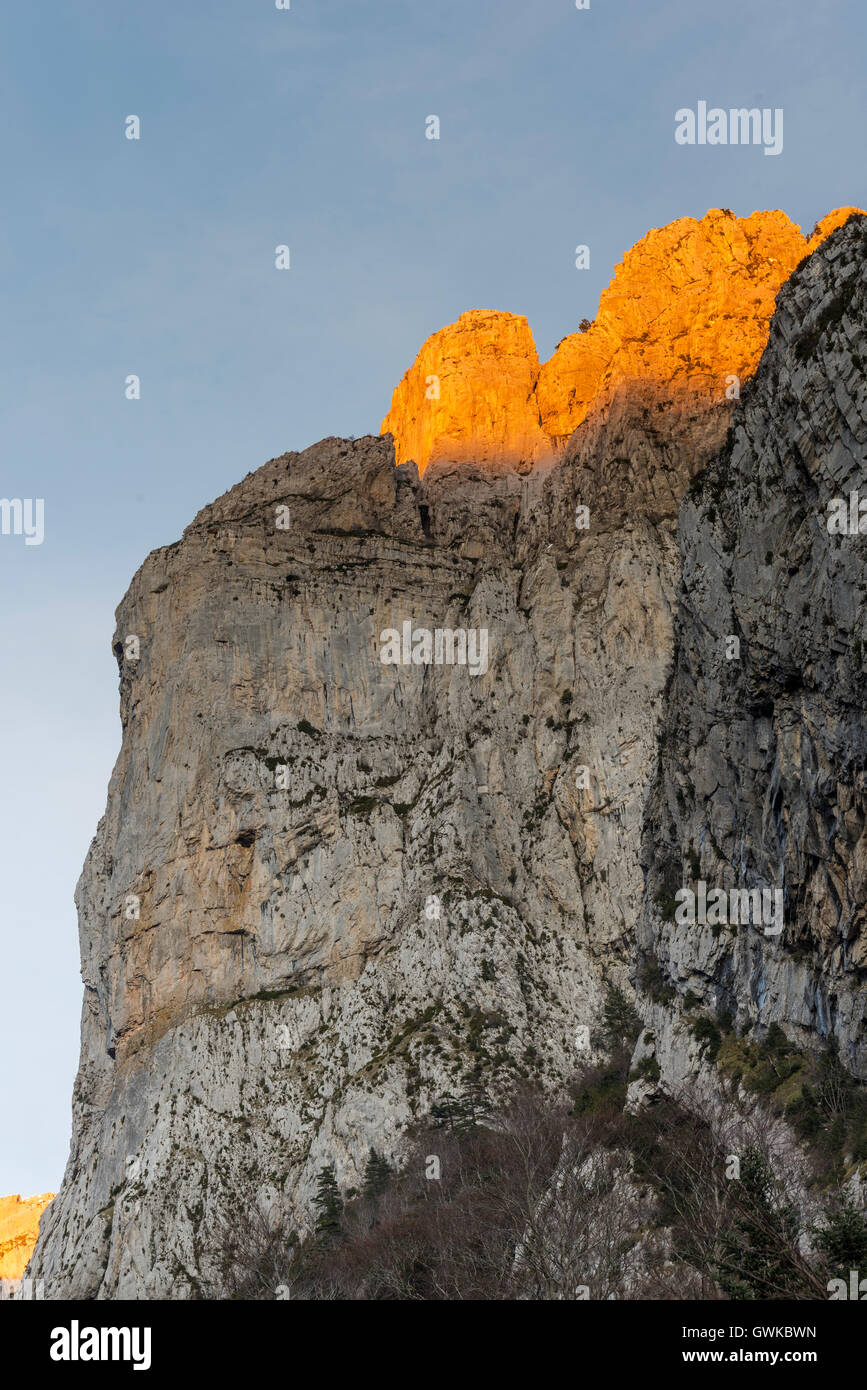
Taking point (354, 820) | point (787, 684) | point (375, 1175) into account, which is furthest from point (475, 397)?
point (787, 684)

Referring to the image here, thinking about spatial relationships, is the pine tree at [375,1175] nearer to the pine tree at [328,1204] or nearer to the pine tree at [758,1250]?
the pine tree at [328,1204]

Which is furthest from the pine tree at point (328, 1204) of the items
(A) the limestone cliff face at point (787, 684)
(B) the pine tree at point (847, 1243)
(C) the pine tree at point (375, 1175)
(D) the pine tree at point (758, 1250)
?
(B) the pine tree at point (847, 1243)

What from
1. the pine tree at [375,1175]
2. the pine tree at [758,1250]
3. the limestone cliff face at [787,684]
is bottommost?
the pine tree at [375,1175]

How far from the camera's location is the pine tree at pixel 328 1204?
79375 millimetres

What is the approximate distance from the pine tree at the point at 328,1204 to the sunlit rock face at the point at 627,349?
2972 inches

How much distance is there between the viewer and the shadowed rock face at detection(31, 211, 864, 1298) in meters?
91.2

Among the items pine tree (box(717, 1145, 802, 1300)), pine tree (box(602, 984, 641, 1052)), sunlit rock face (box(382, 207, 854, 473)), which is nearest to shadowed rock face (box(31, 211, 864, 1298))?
pine tree (box(602, 984, 641, 1052))

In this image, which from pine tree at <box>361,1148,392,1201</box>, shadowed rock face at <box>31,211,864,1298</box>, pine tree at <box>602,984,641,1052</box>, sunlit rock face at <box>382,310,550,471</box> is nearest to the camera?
pine tree at <box>361,1148,392,1201</box>

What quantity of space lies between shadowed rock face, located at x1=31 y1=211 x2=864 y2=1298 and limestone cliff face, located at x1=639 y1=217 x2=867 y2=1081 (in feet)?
31.7

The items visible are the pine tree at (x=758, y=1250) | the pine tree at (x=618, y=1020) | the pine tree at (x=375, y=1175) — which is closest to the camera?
the pine tree at (x=758, y=1250)

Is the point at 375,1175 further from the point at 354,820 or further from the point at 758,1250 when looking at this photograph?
the point at 758,1250

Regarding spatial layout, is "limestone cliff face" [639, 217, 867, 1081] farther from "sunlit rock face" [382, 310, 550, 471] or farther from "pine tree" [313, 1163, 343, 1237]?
"sunlit rock face" [382, 310, 550, 471]

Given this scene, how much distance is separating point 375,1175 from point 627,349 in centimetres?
8273
